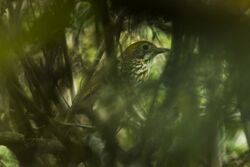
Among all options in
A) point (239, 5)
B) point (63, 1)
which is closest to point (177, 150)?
point (63, 1)

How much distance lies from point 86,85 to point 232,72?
2.06m

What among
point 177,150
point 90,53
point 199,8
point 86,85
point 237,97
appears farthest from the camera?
point 90,53

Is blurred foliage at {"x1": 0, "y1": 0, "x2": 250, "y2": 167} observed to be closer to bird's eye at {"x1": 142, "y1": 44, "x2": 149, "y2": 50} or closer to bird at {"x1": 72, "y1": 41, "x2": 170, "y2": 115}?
bird at {"x1": 72, "y1": 41, "x2": 170, "y2": 115}

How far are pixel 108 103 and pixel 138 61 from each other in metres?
1.34

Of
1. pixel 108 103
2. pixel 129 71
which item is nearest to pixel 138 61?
pixel 129 71

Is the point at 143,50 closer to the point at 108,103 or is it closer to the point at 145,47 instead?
the point at 145,47

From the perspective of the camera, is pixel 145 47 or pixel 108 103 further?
pixel 145 47

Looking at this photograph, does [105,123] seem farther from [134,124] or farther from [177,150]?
[177,150]

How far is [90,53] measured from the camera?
493cm

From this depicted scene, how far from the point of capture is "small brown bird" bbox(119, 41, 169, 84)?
4140 mm

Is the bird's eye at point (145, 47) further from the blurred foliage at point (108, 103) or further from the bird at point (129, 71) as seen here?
the blurred foliage at point (108, 103)

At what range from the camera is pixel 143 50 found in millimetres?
4895

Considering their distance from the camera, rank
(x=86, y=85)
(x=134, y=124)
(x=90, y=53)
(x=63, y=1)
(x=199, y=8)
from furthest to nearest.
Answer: (x=90, y=53) → (x=86, y=85) → (x=134, y=124) → (x=63, y=1) → (x=199, y=8)

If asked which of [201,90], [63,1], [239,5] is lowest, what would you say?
[201,90]
